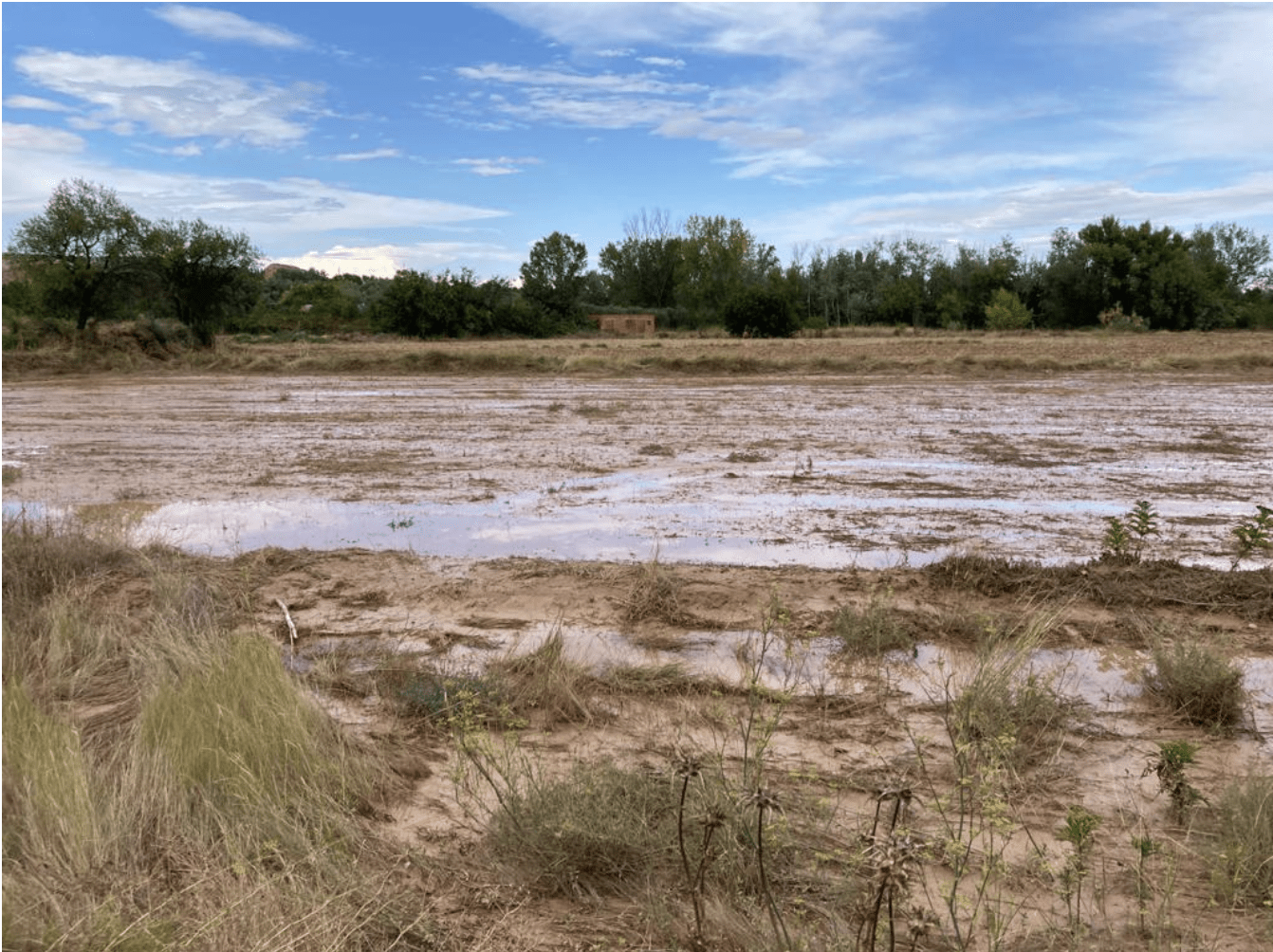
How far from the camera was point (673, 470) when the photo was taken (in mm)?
13344

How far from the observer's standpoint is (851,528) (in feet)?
32.6

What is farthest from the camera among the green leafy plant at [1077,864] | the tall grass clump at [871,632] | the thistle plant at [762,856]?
Answer: the tall grass clump at [871,632]

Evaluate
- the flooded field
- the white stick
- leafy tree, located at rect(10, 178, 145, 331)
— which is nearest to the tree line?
leafy tree, located at rect(10, 178, 145, 331)

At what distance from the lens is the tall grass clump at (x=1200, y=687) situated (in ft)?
18.1

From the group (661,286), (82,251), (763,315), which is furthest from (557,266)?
(82,251)

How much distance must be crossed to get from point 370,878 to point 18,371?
34.0m

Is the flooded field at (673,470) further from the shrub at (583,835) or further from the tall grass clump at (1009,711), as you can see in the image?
the shrub at (583,835)

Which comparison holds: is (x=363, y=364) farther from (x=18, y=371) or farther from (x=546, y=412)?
(x=546, y=412)

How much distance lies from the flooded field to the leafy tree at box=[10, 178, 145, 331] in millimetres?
16931

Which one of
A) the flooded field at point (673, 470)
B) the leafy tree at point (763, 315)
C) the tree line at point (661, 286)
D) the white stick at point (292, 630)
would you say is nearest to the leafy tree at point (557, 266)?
the tree line at point (661, 286)

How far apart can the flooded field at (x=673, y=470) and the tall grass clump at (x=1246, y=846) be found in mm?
4424

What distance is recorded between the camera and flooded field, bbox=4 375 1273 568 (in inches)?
381

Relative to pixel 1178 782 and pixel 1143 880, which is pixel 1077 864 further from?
pixel 1178 782

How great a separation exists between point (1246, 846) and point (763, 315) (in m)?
49.1
